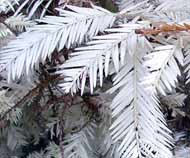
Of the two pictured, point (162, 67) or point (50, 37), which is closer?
point (162, 67)

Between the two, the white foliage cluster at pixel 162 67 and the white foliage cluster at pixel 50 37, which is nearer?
the white foliage cluster at pixel 162 67

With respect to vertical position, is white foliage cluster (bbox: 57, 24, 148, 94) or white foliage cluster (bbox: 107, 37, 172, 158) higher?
white foliage cluster (bbox: 57, 24, 148, 94)

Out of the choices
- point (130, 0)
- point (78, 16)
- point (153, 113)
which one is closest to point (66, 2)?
point (78, 16)

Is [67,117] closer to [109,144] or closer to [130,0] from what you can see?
[109,144]

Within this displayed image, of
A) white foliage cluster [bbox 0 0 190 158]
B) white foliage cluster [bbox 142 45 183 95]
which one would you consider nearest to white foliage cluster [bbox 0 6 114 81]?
white foliage cluster [bbox 0 0 190 158]

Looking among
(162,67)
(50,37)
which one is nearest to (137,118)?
(162,67)

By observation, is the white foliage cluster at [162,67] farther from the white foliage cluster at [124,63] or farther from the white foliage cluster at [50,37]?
the white foliage cluster at [50,37]

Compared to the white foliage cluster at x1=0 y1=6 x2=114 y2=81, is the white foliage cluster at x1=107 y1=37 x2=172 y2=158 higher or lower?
the white foliage cluster at x1=0 y1=6 x2=114 y2=81

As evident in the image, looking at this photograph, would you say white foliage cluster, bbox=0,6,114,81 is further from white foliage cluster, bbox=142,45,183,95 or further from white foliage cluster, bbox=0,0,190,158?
white foliage cluster, bbox=142,45,183,95

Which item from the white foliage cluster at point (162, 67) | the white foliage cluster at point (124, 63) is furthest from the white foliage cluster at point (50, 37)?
the white foliage cluster at point (162, 67)

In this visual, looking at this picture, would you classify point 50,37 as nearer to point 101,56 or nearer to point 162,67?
point 101,56

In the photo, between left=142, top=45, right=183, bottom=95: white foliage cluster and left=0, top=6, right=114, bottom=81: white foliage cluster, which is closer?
left=142, top=45, right=183, bottom=95: white foliage cluster
